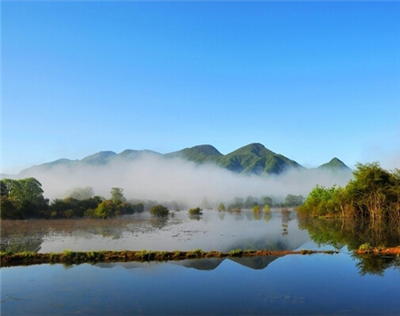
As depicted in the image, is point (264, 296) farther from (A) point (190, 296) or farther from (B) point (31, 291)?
(B) point (31, 291)

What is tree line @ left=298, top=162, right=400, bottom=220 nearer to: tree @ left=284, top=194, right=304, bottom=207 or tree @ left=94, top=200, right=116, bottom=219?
tree @ left=94, top=200, right=116, bottom=219

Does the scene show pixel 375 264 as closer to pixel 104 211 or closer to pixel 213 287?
pixel 213 287

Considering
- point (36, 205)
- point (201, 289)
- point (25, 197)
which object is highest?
point (25, 197)

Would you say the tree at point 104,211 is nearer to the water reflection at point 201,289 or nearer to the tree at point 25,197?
the tree at point 25,197

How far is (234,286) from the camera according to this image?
12781 mm

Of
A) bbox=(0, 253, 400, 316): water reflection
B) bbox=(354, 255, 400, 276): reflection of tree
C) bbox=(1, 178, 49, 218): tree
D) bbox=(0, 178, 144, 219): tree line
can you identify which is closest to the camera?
bbox=(0, 253, 400, 316): water reflection

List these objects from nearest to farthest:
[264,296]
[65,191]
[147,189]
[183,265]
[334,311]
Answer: [334,311], [264,296], [183,265], [65,191], [147,189]

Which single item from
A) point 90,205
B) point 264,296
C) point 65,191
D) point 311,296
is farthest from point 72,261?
point 65,191

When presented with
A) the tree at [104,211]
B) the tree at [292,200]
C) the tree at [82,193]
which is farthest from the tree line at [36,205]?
the tree at [292,200]

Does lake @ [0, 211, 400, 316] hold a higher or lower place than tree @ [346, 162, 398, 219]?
lower

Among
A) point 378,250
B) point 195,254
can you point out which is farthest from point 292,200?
point 195,254

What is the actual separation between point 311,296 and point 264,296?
162 centimetres

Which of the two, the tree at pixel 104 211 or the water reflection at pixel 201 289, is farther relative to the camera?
the tree at pixel 104 211

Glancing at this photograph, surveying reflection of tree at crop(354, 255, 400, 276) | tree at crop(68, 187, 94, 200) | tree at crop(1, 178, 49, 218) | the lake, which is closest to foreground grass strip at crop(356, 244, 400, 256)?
reflection of tree at crop(354, 255, 400, 276)
